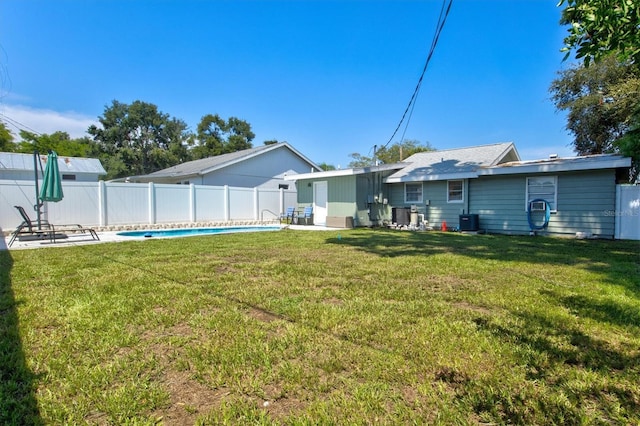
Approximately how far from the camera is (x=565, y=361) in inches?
92.3

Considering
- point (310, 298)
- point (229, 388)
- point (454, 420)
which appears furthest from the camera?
point (310, 298)

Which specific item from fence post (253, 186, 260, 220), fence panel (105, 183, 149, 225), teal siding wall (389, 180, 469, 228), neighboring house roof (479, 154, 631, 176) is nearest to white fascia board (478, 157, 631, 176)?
neighboring house roof (479, 154, 631, 176)

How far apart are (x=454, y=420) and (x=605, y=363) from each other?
1.41 m

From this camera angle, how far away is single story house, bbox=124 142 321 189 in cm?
1908

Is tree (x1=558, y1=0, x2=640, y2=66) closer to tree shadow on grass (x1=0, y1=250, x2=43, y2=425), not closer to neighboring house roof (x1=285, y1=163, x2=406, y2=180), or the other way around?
tree shadow on grass (x1=0, y1=250, x2=43, y2=425)

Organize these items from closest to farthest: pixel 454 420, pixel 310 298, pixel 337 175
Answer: pixel 454 420
pixel 310 298
pixel 337 175

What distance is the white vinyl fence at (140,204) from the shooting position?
11375 mm

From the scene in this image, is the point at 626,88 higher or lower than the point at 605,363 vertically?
higher

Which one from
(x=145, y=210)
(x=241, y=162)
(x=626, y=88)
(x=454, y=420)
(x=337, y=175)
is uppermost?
(x=626, y=88)

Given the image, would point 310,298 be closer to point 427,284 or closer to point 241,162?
point 427,284

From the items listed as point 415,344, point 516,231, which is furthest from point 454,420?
point 516,231

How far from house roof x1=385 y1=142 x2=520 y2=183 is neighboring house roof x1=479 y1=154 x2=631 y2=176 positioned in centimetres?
100

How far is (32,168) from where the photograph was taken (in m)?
19.9

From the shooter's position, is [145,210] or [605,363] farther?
[145,210]
